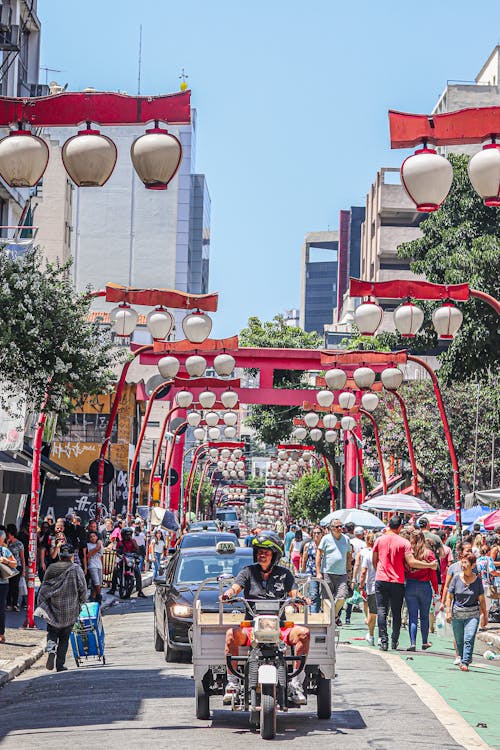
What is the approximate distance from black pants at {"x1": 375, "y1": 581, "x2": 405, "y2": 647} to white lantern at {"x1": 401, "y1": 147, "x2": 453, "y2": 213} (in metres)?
9.18

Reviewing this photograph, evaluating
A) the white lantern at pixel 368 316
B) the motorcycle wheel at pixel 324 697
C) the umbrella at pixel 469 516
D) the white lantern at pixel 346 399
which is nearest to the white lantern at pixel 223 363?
the white lantern at pixel 346 399

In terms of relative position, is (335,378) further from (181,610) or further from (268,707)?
(268,707)

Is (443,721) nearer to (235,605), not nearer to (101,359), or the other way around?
(235,605)

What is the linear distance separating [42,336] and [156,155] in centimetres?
788

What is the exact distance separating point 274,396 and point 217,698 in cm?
2932

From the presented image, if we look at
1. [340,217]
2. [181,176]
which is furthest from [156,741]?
[340,217]

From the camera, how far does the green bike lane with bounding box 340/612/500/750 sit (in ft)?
39.0

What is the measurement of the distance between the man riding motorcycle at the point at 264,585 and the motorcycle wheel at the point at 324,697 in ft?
0.86

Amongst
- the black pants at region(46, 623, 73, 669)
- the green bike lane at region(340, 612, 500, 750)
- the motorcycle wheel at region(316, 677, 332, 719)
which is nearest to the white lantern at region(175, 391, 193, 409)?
the green bike lane at region(340, 612, 500, 750)

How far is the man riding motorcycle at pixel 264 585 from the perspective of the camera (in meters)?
11.2

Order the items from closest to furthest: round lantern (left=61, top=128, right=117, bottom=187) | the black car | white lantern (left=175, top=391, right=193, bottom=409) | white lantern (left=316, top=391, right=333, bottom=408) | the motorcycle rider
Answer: round lantern (left=61, top=128, right=117, bottom=187), the black car, the motorcycle rider, white lantern (left=316, top=391, right=333, bottom=408), white lantern (left=175, top=391, right=193, bottom=409)

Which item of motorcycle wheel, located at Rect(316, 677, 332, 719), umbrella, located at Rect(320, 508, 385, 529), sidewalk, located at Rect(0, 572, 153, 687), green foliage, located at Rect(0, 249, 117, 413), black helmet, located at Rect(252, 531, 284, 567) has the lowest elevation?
sidewalk, located at Rect(0, 572, 153, 687)

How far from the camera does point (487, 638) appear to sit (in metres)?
22.1

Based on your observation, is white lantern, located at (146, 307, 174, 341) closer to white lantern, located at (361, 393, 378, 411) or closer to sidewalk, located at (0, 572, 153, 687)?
sidewalk, located at (0, 572, 153, 687)
